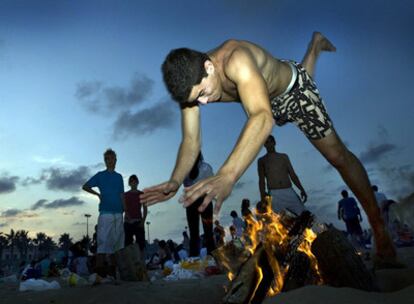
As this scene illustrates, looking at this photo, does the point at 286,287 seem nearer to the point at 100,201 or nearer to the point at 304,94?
the point at 304,94

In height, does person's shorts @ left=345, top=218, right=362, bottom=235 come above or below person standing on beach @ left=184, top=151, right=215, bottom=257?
below

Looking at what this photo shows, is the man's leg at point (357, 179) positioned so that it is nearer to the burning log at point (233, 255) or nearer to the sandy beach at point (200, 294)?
the sandy beach at point (200, 294)

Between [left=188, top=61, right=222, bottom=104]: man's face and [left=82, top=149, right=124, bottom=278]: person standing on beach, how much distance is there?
12.9ft

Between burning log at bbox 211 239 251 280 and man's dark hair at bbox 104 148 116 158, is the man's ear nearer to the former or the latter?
burning log at bbox 211 239 251 280

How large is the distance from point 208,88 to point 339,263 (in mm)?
1579

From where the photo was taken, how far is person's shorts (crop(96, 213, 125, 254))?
607 cm

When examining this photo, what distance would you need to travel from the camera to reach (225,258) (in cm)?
339

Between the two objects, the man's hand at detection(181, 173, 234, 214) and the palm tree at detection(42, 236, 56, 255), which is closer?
the man's hand at detection(181, 173, 234, 214)

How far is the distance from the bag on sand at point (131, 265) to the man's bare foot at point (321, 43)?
362cm

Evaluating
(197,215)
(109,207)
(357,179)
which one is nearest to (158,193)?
(357,179)

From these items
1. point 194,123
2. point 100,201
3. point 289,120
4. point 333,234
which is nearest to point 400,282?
point 333,234

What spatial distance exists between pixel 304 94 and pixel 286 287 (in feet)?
6.18

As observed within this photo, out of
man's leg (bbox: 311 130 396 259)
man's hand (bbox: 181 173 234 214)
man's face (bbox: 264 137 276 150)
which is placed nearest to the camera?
man's hand (bbox: 181 173 234 214)

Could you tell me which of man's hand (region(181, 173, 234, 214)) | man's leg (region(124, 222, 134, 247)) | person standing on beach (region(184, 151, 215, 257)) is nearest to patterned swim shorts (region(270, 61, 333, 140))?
man's hand (region(181, 173, 234, 214))
